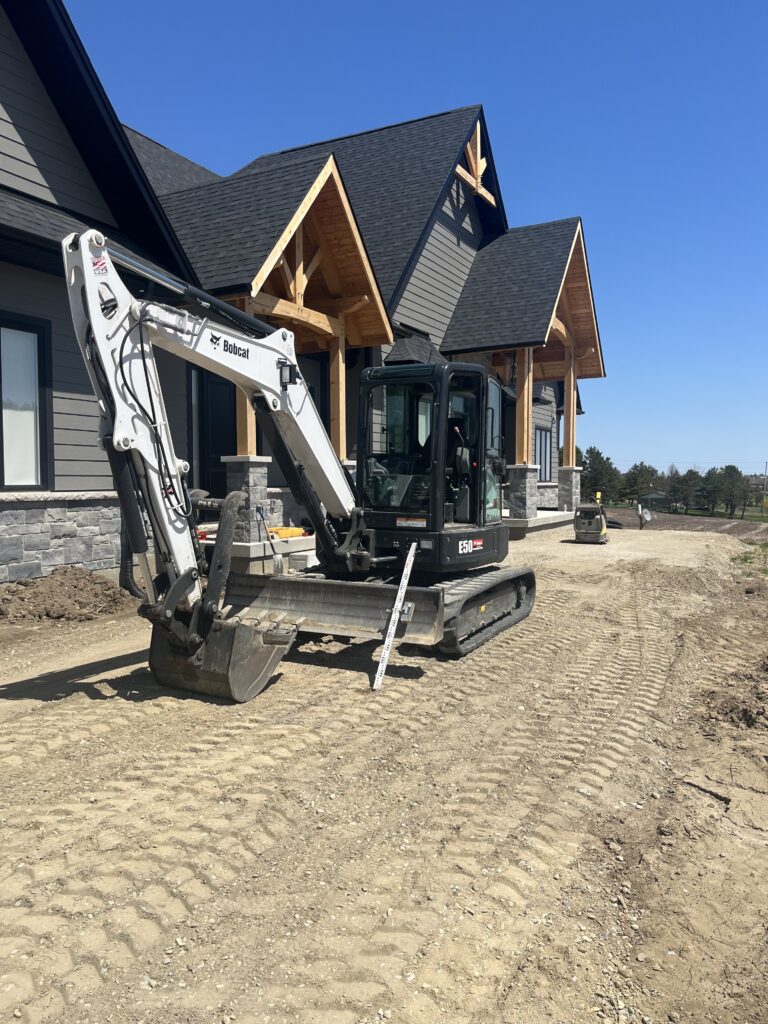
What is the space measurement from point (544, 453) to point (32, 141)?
20.1m

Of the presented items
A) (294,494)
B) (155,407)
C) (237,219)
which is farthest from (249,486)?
(155,407)

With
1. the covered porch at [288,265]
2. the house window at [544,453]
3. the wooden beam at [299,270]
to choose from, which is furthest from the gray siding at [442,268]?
the house window at [544,453]

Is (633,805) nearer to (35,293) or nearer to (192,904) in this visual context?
(192,904)

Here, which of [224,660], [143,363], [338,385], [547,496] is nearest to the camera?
[143,363]

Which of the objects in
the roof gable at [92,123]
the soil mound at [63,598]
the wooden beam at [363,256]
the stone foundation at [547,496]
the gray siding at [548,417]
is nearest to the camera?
the soil mound at [63,598]

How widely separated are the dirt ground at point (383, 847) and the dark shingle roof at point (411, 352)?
368 inches

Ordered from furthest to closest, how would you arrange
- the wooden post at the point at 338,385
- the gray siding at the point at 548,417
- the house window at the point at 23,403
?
the gray siding at the point at 548,417 → the wooden post at the point at 338,385 → the house window at the point at 23,403

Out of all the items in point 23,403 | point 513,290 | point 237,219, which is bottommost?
point 23,403

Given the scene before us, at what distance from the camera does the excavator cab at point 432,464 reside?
7484 mm

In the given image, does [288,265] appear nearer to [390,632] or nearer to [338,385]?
[338,385]

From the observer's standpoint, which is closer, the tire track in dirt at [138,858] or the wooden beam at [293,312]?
the tire track in dirt at [138,858]

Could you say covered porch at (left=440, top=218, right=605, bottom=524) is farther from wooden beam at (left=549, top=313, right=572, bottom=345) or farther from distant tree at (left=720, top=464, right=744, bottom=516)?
distant tree at (left=720, top=464, right=744, bottom=516)

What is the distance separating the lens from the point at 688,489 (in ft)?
183

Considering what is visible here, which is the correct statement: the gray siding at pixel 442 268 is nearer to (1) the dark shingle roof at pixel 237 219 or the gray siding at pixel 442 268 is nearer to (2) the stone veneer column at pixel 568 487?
(1) the dark shingle roof at pixel 237 219
